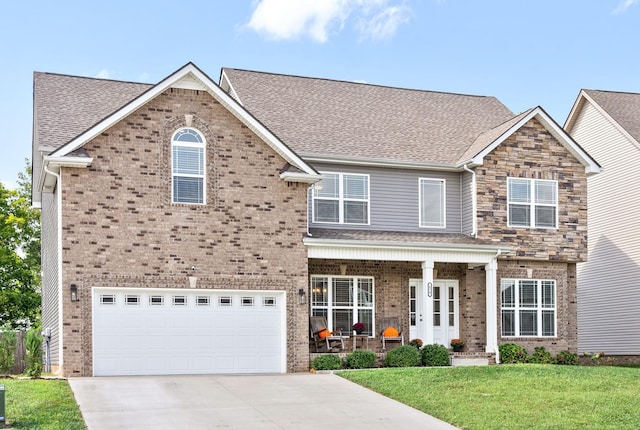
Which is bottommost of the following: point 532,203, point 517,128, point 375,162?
point 532,203

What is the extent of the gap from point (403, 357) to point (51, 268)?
10055mm

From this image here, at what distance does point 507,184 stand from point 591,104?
8811mm

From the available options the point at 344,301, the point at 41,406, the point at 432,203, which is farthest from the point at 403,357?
the point at 41,406

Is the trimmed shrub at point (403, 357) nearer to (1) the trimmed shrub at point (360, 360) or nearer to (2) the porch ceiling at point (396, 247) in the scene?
(1) the trimmed shrub at point (360, 360)

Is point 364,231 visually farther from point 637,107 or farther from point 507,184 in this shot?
point 637,107

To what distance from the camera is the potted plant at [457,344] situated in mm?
25594

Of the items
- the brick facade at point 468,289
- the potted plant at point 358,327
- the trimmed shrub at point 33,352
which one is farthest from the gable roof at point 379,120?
the trimmed shrub at point 33,352

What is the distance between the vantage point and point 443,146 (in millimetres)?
27453

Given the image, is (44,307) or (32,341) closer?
(32,341)

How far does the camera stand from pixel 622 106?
107 feet

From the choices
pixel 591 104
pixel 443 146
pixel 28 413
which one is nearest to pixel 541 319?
pixel 443 146

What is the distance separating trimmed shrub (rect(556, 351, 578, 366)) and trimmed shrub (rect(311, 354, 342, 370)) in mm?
7301

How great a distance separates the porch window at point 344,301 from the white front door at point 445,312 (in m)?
2.05

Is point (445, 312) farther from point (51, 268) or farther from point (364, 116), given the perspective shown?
point (51, 268)
